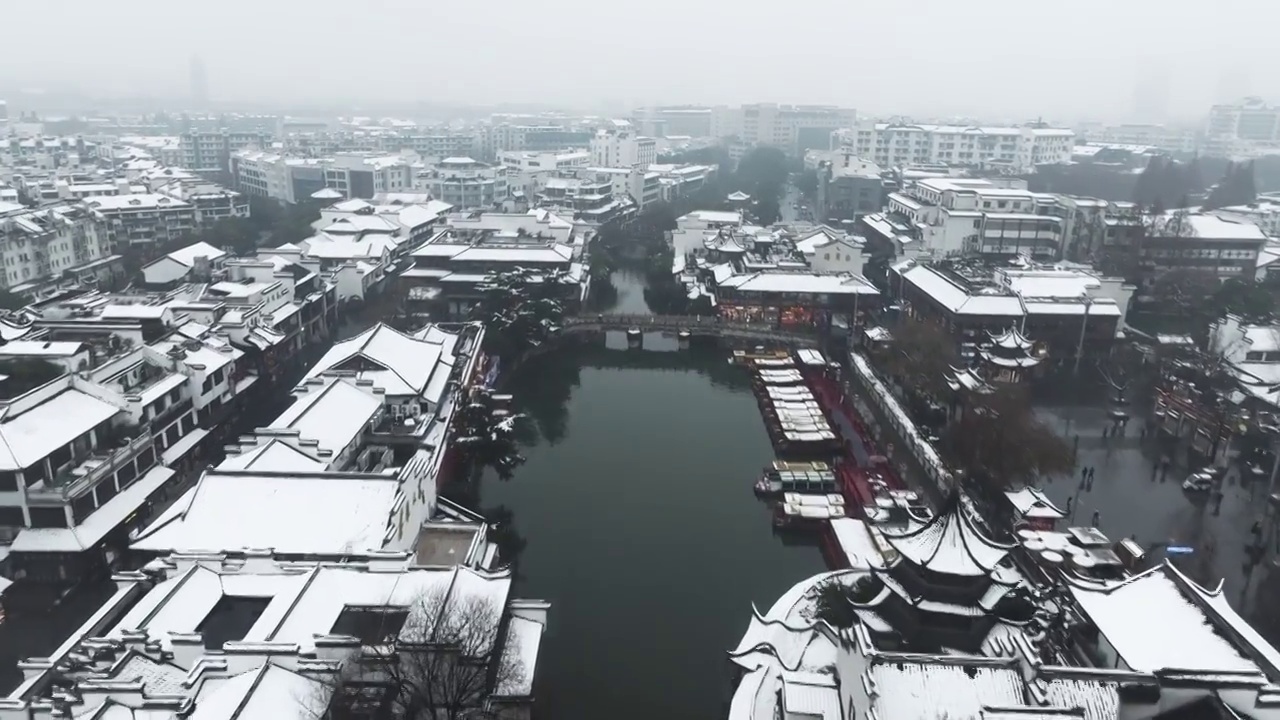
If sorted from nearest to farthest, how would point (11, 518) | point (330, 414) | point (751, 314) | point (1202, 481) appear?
point (11, 518) → point (330, 414) → point (1202, 481) → point (751, 314)

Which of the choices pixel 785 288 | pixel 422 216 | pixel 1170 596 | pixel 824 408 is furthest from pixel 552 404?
pixel 422 216

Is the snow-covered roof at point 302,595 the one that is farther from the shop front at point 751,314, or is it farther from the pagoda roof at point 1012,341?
the shop front at point 751,314

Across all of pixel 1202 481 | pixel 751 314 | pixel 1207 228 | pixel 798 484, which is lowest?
pixel 798 484

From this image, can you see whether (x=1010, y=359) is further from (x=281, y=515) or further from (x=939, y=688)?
(x=281, y=515)

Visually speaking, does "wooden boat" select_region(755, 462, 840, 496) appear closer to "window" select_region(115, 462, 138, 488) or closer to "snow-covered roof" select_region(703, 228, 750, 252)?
"window" select_region(115, 462, 138, 488)

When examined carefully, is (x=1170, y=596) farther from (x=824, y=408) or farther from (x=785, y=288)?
(x=785, y=288)

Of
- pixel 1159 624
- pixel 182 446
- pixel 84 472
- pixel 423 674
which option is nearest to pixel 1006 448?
pixel 1159 624
